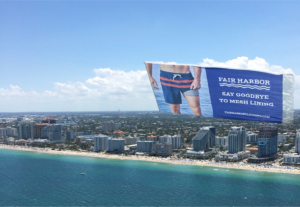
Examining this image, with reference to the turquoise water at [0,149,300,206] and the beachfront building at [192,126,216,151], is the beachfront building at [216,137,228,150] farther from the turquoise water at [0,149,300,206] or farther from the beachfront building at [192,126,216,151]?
the turquoise water at [0,149,300,206]

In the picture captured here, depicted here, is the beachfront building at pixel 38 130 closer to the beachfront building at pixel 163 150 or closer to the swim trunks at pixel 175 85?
the beachfront building at pixel 163 150

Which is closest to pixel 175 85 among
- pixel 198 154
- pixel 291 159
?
pixel 291 159

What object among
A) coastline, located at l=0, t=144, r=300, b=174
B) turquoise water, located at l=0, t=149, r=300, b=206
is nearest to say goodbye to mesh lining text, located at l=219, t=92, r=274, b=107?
turquoise water, located at l=0, t=149, r=300, b=206

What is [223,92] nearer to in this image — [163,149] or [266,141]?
[266,141]

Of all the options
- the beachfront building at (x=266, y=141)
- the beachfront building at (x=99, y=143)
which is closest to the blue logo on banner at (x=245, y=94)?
the beachfront building at (x=266, y=141)

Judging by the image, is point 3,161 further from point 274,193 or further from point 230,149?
point 274,193
